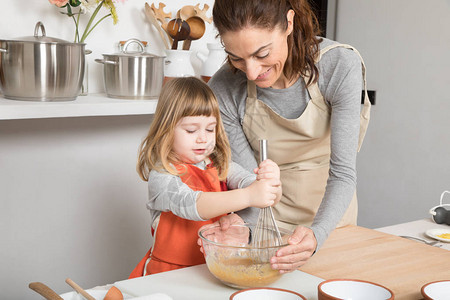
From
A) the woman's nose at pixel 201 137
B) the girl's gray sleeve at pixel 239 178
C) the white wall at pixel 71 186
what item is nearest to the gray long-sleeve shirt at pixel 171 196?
the woman's nose at pixel 201 137

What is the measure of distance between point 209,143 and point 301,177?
377mm

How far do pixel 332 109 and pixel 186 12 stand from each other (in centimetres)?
113

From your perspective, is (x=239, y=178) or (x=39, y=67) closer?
(x=239, y=178)

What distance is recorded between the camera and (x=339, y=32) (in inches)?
137

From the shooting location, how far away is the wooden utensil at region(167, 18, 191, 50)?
2256mm

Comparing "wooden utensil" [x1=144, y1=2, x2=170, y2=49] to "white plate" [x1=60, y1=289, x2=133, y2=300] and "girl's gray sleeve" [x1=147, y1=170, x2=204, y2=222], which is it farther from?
"white plate" [x1=60, y1=289, x2=133, y2=300]

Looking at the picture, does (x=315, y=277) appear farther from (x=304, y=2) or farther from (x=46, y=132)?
(x=46, y=132)

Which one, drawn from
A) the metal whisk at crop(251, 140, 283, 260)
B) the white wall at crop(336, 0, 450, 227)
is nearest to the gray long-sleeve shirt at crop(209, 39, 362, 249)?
the metal whisk at crop(251, 140, 283, 260)

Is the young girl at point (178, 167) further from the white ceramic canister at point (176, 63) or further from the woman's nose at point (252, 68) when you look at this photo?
the white ceramic canister at point (176, 63)

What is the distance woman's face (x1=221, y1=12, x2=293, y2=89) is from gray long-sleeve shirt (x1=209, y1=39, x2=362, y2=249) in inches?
6.0

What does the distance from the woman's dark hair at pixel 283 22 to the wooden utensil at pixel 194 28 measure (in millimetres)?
906

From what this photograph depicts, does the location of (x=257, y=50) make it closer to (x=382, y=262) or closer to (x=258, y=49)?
(x=258, y=49)

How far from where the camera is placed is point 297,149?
158 cm

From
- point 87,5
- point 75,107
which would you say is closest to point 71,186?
point 75,107
